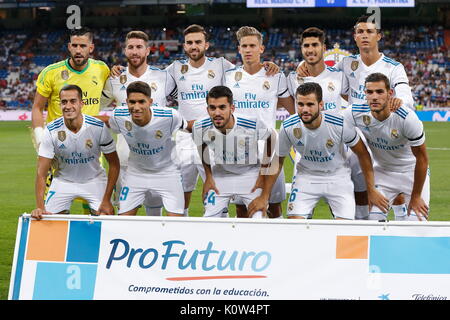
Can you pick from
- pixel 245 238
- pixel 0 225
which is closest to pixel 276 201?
pixel 245 238

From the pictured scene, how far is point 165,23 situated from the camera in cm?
4838

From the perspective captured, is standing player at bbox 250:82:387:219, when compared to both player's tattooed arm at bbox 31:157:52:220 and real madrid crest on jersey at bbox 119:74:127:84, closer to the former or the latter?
player's tattooed arm at bbox 31:157:52:220

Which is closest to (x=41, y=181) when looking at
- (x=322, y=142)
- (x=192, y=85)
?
(x=192, y=85)

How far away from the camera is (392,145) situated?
6.32 m

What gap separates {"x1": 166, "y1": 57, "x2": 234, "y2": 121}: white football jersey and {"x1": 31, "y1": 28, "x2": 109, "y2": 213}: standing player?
30.1 inches

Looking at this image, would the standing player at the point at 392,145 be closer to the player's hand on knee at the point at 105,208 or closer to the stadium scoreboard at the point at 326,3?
the player's hand on knee at the point at 105,208

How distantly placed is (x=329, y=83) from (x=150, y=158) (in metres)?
1.89

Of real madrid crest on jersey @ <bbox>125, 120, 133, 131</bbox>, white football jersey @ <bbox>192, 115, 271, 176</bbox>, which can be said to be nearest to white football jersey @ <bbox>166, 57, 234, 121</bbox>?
white football jersey @ <bbox>192, 115, 271, 176</bbox>

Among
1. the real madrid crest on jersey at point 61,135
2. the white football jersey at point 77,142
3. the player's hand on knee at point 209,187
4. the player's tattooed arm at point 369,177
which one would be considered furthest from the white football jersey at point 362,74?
the real madrid crest on jersey at point 61,135

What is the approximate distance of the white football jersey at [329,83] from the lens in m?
6.92

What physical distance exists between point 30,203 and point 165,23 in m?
38.5

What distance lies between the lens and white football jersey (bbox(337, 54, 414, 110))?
6844mm
